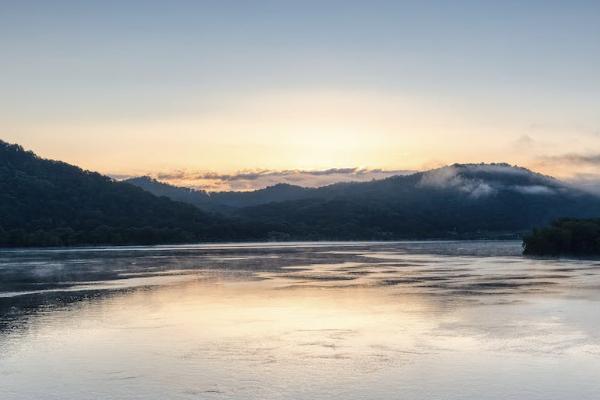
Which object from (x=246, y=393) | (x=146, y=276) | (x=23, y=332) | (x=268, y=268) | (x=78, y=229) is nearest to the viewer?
(x=246, y=393)

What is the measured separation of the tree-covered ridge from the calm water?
55.2 meters

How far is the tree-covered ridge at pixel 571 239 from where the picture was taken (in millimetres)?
105812

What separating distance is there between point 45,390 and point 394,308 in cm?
2298

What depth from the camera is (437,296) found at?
4559cm

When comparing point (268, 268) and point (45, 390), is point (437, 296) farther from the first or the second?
point (268, 268)

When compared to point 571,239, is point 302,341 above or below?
below

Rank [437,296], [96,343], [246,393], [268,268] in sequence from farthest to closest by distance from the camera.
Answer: [268,268] < [437,296] < [96,343] < [246,393]

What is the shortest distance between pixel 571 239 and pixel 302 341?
290 feet

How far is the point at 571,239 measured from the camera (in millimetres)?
107000

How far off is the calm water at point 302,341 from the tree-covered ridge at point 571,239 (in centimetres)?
5520

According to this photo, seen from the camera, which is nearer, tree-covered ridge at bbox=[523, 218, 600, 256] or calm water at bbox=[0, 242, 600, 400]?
calm water at bbox=[0, 242, 600, 400]

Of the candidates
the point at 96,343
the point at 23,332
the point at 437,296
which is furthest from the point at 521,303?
the point at 23,332

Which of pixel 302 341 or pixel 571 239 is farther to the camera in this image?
pixel 571 239

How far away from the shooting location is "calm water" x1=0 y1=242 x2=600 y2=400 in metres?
21.5
